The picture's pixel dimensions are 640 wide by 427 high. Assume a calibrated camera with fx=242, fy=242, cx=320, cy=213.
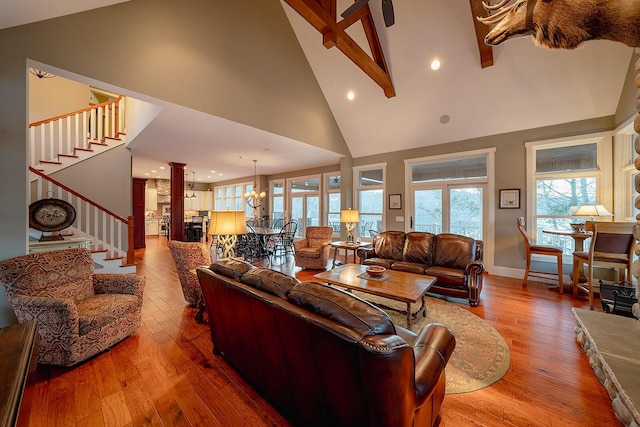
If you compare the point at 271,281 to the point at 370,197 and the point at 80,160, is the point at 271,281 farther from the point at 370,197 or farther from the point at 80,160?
the point at 370,197

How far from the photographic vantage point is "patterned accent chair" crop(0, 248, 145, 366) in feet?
6.14

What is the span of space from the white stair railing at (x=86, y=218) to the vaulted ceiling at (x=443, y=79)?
65.2 inches

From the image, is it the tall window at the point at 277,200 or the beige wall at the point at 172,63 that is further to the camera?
the tall window at the point at 277,200

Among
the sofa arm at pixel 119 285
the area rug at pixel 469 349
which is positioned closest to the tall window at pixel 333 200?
the area rug at pixel 469 349

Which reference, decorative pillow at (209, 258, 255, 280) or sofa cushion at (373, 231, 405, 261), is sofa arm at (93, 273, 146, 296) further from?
sofa cushion at (373, 231, 405, 261)

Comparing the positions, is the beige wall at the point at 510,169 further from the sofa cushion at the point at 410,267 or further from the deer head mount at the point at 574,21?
the deer head mount at the point at 574,21

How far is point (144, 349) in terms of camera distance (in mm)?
2254

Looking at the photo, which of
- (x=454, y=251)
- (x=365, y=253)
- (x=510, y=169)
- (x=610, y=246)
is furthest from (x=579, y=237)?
(x=365, y=253)

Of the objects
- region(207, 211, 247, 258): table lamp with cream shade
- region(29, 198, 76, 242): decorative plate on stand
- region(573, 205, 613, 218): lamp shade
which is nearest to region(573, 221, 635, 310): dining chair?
region(573, 205, 613, 218): lamp shade

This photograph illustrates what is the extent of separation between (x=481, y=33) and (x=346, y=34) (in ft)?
6.58

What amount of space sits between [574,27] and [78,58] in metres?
4.42

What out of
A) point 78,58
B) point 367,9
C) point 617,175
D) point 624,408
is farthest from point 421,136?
point 78,58

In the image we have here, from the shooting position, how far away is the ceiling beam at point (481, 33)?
338 cm

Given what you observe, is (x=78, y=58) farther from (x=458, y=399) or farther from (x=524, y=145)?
(x=524, y=145)
